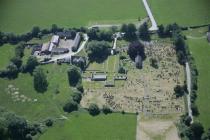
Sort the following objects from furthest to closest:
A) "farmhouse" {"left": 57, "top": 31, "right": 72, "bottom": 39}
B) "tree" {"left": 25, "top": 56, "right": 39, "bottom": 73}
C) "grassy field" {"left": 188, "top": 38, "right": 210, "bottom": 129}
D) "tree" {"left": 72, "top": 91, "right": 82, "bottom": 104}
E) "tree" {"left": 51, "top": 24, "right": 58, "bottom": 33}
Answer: "tree" {"left": 51, "top": 24, "right": 58, "bottom": 33}
"farmhouse" {"left": 57, "top": 31, "right": 72, "bottom": 39}
"tree" {"left": 25, "top": 56, "right": 39, "bottom": 73}
"tree" {"left": 72, "top": 91, "right": 82, "bottom": 104}
"grassy field" {"left": 188, "top": 38, "right": 210, "bottom": 129}

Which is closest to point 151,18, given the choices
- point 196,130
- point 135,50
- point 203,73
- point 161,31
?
point 161,31

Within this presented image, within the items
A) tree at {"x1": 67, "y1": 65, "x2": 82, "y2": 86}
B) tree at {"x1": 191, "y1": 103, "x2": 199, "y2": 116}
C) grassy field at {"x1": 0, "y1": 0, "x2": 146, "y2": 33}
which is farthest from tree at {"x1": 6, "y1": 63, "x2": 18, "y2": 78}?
tree at {"x1": 191, "y1": 103, "x2": 199, "y2": 116}

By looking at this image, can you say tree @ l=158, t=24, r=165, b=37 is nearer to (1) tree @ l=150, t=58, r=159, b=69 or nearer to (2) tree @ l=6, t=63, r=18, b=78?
(1) tree @ l=150, t=58, r=159, b=69

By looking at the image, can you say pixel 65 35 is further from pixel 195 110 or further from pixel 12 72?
pixel 195 110

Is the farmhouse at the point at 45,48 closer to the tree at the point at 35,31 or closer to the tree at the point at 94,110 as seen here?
the tree at the point at 35,31

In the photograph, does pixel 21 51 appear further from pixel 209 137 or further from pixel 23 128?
pixel 209 137
